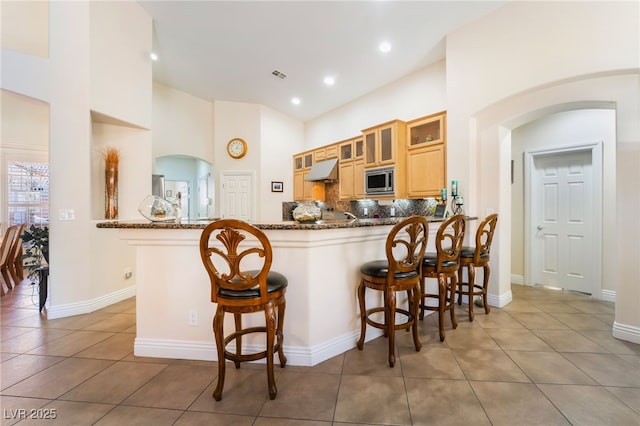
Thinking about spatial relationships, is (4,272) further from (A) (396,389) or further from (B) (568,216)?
(B) (568,216)

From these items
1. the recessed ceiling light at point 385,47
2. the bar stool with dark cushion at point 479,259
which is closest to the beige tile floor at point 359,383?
the bar stool with dark cushion at point 479,259

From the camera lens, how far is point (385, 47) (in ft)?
12.3

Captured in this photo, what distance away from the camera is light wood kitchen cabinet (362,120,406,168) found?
4.13m

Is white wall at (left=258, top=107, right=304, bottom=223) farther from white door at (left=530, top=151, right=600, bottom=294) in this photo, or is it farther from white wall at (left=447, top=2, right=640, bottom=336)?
white door at (left=530, top=151, right=600, bottom=294)

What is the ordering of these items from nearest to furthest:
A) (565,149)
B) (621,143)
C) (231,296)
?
(231,296), (621,143), (565,149)

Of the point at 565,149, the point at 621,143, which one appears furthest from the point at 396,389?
the point at 565,149

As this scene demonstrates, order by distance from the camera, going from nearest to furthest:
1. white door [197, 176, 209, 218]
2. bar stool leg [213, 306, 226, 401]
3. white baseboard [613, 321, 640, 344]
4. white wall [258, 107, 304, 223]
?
bar stool leg [213, 306, 226, 401] < white baseboard [613, 321, 640, 344] < white wall [258, 107, 304, 223] < white door [197, 176, 209, 218]

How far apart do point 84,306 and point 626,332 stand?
5.47 m

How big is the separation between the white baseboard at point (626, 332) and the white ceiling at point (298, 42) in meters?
3.48

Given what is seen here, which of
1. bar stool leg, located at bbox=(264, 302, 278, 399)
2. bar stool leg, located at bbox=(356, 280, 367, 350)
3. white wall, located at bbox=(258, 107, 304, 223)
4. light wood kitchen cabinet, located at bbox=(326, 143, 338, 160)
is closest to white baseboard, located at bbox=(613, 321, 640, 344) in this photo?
bar stool leg, located at bbox=(356, 280, 367, 350)

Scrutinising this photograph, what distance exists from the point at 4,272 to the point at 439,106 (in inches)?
273

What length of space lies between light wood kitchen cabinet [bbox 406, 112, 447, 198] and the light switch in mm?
4306

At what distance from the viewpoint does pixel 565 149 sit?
12.4ft

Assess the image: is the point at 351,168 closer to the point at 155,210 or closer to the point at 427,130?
the point at 427,130
